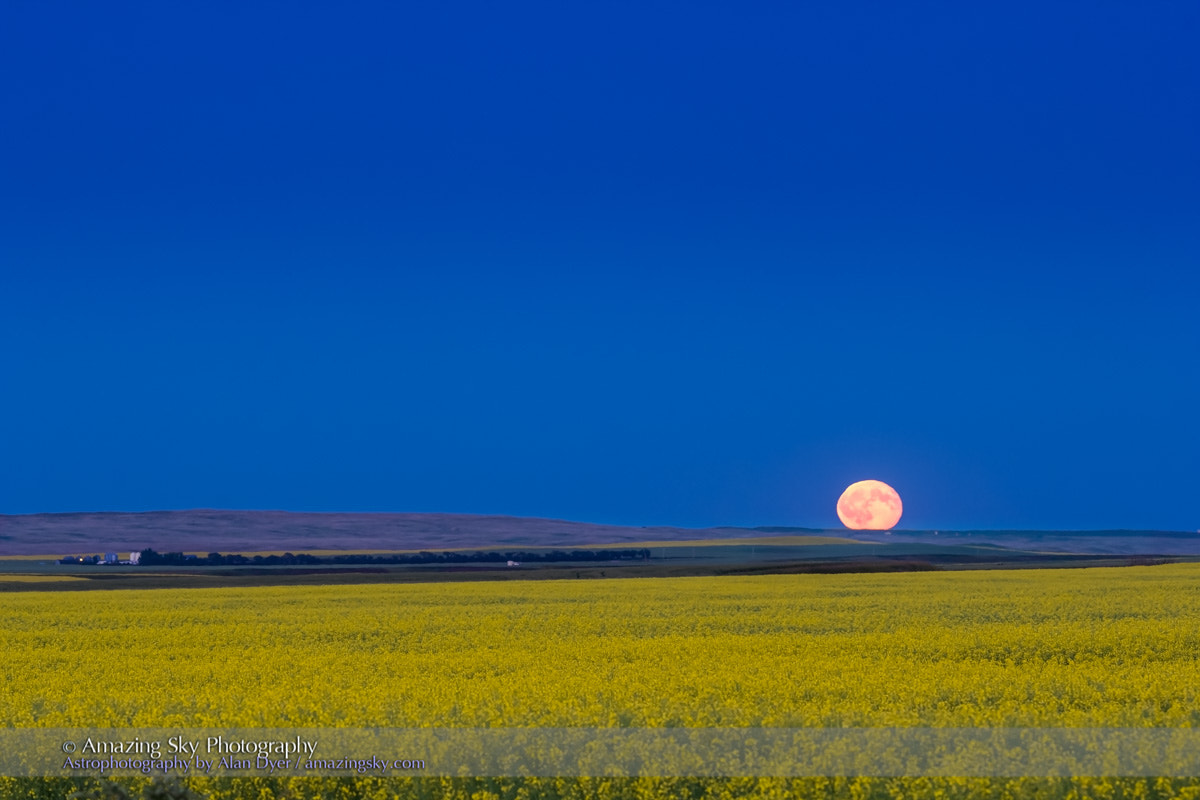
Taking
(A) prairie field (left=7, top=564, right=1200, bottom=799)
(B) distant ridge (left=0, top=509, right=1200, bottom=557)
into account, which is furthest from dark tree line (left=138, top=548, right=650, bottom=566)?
(A) prairie field (left=7, top=564, right=1200, bottom=799)

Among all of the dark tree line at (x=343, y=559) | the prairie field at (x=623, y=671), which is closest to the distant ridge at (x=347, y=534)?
the dark tree line at (x=343, y=559)

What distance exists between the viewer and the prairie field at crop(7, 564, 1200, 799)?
9.55 metres

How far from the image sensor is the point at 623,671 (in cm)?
1363

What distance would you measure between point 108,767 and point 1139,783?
28.5ft

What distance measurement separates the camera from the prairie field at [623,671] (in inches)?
376

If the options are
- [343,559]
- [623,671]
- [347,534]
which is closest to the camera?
[623,671]

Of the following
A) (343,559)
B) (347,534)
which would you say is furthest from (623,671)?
(347,534)

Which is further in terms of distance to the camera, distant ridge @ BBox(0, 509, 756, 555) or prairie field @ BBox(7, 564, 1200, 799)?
distant ridge @ BBox(0, 509, 756, 555)

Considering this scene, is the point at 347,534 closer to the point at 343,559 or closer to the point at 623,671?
the point at 343,559

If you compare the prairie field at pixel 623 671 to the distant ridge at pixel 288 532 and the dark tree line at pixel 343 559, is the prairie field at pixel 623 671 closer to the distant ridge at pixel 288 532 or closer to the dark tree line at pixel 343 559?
the dark tree line at pixel 343 559

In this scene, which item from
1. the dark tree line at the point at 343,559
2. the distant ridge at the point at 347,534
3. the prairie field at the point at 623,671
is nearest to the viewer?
the prairie field at the point at 623,671

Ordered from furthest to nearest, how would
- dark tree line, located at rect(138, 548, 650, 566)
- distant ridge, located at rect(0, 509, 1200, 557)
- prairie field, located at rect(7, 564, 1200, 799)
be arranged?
distant ridge, located at rect(0, 509, 1200, 557)
dark tree line, located at rect(138, 548, 650, 566)
prairie field, located at rect(7, 564, 1200, 799)

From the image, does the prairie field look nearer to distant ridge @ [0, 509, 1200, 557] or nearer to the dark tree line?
the dark tree line

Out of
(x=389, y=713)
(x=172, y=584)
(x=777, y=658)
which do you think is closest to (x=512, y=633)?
(x=777, y=658)
